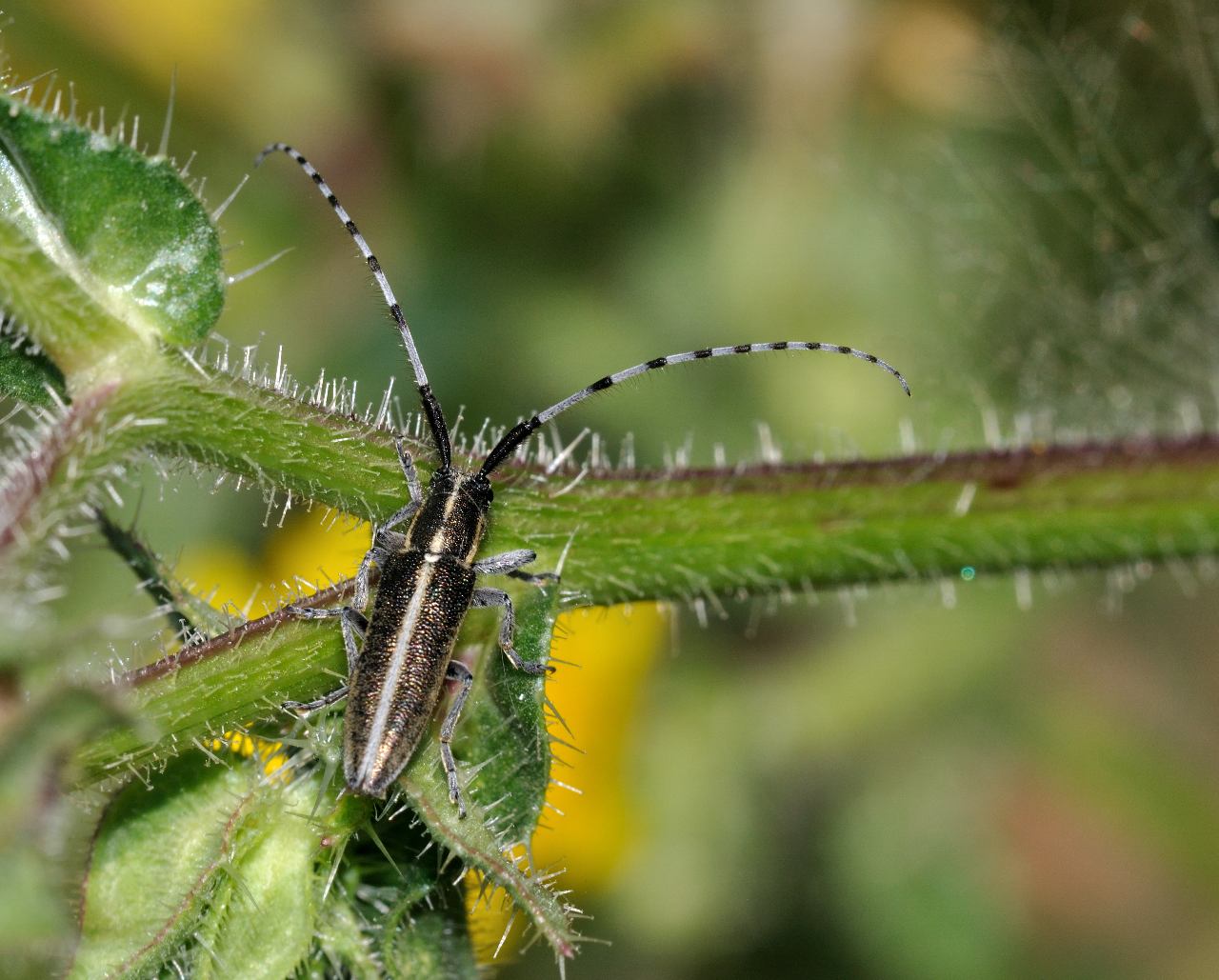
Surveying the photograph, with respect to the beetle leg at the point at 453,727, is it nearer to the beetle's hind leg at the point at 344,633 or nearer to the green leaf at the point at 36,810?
the beetle's hind leg at the point at 344,633

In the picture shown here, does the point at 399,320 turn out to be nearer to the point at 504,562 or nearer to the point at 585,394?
the point at 585,394

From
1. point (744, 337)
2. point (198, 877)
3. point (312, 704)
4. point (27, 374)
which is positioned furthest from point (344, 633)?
point (744, 337)

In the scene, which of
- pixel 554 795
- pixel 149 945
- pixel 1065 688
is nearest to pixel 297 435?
pixel 149 945

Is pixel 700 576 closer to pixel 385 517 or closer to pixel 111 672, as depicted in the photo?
pixel 385 517

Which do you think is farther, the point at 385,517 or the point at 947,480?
the point at 947,480

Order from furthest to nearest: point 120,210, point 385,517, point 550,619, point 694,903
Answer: point 694,903 < point 385,517 < point 550,619 < point 120,210

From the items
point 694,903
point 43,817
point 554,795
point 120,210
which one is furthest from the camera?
point 694,903
